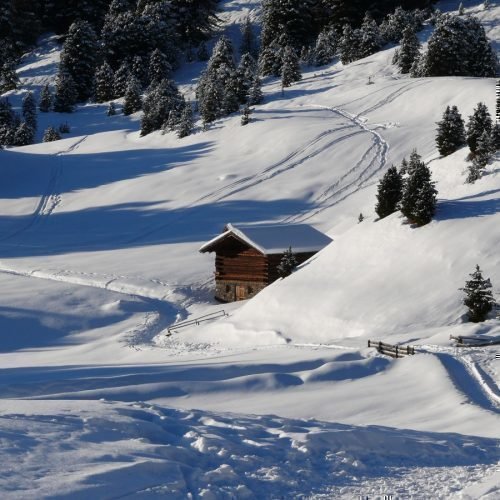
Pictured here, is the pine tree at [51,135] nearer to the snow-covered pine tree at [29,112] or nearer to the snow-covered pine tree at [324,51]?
the snow-covered pine tree at [29,112]

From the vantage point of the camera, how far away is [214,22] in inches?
4161

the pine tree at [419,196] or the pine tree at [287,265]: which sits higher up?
the pine tree at [419,196]

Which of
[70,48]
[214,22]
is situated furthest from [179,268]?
[214,22]

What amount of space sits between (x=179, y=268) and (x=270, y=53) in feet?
143

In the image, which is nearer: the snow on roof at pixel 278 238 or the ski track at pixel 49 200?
the snow on roof at pixel 278 238

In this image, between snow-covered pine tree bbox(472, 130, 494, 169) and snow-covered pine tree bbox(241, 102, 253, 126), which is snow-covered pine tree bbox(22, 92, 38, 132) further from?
snow-covered pine tree bbox(472, 130, 494, 169)

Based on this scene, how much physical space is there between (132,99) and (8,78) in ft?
69.8

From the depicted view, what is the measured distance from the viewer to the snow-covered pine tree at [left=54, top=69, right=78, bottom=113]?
8319 centimetres

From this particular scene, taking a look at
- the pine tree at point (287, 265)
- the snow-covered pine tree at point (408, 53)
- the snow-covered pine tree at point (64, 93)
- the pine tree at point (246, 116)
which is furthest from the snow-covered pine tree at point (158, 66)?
the pine tree at point (287, 265)

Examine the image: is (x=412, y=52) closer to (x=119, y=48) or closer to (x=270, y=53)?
(x=270, y=53)

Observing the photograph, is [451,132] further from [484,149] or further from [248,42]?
[248,42]

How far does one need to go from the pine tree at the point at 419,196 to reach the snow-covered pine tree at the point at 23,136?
54778 mm

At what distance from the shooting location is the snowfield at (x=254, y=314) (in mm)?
11070

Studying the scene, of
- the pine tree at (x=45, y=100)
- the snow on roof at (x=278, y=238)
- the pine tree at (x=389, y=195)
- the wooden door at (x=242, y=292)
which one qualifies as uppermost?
the pine tree at (x=45, y=100)
